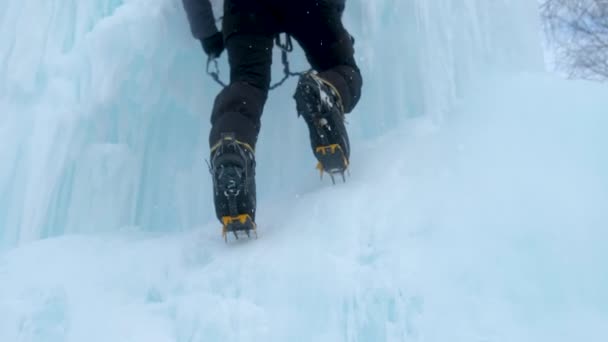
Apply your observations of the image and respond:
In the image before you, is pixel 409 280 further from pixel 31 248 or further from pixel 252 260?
pixel 31 248

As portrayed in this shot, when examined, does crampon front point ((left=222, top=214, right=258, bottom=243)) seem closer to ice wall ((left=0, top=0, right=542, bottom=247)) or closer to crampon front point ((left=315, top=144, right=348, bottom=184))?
crampon front point ((left=315, top=144, right=348, bottom=184))

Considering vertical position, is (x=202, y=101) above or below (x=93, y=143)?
above

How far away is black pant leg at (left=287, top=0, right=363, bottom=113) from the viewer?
5.33 ft

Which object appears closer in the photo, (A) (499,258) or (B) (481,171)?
(A) (499,258)

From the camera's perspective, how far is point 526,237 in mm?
1321

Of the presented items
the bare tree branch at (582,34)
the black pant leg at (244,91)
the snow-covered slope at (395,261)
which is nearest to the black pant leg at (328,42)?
the black pant leg at (244,91)

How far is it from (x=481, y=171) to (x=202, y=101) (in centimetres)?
106

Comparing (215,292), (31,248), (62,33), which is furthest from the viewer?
(62,33)

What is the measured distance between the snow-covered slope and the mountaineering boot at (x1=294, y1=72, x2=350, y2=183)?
16 cm

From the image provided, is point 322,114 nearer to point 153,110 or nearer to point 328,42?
point 328,42

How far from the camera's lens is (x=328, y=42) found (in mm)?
1677

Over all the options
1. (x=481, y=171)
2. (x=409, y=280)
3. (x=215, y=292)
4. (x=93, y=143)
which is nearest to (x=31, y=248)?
(x=93, y=143)

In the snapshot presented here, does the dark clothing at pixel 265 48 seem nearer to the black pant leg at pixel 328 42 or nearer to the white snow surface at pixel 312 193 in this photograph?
the black pant leg at pixel 328 42

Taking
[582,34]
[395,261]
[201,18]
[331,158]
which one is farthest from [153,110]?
[582,34]
